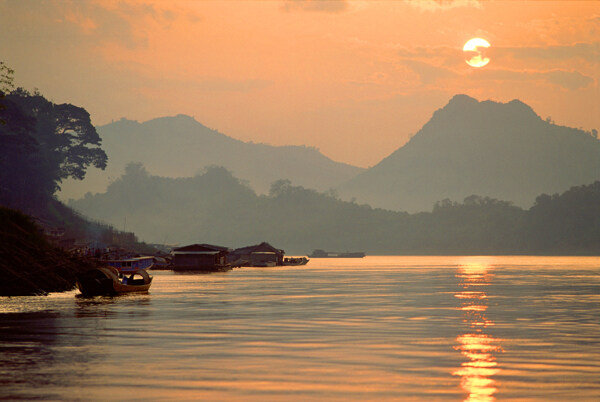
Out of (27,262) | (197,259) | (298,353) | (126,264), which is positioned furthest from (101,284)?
(197,259)

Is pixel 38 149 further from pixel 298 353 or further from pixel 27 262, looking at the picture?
pixel 298 353

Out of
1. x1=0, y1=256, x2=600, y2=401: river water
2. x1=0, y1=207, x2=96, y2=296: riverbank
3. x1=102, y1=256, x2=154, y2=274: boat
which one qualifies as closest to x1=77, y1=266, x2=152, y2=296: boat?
x1=0, y1=207, x2=96, y2=296: riverbank

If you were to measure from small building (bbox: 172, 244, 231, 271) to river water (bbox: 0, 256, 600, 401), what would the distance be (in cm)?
11927

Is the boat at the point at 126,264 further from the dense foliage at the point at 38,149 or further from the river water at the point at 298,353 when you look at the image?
the river water at the point at 298,353

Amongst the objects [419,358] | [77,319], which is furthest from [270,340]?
[77,319]

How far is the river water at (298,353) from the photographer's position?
26703 millimetres

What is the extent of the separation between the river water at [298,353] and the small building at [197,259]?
11927 centimetres

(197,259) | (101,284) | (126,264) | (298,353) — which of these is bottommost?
(298,353)

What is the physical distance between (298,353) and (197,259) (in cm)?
15277

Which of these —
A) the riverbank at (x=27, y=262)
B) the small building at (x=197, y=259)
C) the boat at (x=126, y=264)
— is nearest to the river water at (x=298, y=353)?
the riverbank at (x=27, y=262)

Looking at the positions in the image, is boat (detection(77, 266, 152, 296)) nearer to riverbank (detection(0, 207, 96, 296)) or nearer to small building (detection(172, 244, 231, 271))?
riverbank (detection(0, 207, 96, 296))

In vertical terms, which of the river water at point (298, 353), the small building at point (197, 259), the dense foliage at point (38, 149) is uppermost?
the dense foliage at point (38, 149)

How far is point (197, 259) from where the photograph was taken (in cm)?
18700

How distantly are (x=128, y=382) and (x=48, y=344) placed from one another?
40.1 ft
